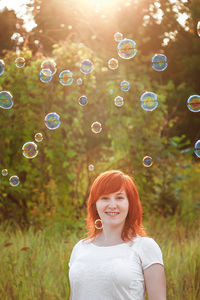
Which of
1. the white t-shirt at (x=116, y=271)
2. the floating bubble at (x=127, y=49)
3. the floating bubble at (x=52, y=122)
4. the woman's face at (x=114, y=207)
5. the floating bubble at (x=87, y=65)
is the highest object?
the floating bubble at (x=127, y=49)

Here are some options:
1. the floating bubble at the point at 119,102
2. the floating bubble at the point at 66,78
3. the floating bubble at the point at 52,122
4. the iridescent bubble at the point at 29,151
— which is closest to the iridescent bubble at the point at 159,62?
the floating bubble at the point at 119,102

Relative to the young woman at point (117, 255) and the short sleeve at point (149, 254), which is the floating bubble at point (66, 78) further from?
the short sleeve at point (149, 254)

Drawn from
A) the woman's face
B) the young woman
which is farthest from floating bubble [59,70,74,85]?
the woman's face

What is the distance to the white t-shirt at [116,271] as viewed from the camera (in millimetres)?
2303

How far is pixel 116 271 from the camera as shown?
231 cm

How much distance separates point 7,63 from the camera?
7016 millimetres

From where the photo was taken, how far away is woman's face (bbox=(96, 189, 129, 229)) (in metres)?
2.48

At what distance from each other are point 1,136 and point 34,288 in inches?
128

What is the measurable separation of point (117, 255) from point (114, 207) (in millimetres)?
274

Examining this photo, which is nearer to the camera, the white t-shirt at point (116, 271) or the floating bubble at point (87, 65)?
the white t-shirt at point (116, 271)

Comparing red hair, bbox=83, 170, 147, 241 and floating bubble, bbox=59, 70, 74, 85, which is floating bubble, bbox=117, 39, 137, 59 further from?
red hair, bbox=83, 170, 147, 241

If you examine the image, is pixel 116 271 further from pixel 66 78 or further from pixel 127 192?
pixel 66 78

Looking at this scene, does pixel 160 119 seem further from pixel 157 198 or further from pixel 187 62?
pixel 187 62

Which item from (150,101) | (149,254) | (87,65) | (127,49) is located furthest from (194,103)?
(149,254)
